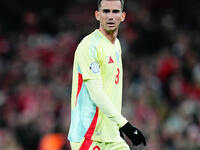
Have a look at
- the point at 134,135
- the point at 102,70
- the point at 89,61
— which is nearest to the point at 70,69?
the point at 102,70

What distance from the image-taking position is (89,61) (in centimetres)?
579

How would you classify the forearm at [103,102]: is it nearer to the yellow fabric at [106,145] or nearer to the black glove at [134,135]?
the black glove at [134,135]

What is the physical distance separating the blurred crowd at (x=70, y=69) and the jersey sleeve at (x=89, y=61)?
4.22m

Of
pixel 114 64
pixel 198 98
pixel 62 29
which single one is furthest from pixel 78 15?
pixel 114 64

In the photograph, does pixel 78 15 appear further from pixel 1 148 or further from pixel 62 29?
pixel 1 148

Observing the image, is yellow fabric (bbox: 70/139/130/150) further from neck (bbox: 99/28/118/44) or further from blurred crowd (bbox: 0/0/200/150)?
blurred crowd (bbox: 0/0/200/150)

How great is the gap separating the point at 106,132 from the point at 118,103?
1.05ft

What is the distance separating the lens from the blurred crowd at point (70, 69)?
12.1 m

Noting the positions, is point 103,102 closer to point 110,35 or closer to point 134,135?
point 134,135

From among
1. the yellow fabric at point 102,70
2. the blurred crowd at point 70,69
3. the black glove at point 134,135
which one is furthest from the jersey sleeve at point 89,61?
the blurred crowd at point 70,69

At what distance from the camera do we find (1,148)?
11883 millimetres

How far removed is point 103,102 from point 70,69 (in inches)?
340

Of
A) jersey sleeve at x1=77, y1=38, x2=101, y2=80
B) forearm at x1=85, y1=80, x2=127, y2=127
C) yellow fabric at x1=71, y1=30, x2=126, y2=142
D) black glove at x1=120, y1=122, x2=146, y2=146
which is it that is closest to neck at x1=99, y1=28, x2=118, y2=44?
yellow fabric at x1=71, y1=30, x2=126, y2=142

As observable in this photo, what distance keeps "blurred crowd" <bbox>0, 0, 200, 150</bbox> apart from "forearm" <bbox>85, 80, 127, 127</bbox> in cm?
422
